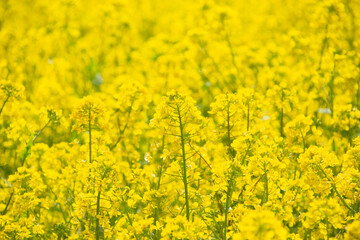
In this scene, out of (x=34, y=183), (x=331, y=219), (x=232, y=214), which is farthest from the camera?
(x=34, y=183)

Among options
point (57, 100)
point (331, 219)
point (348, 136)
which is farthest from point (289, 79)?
point (331, 219)

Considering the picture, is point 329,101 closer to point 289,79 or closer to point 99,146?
point 289,79

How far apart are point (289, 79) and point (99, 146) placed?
2.69 meters

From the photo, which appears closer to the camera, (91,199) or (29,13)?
(91,199)

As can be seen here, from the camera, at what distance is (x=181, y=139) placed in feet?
9.22

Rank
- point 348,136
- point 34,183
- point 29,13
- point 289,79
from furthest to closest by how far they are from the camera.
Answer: point 29,13 < point 289,79 < point 348,136 < point 34,183

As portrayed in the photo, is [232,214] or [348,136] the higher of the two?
[348,136]

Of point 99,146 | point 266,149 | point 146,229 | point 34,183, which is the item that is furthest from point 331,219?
point 34,183

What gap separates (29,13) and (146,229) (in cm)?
788

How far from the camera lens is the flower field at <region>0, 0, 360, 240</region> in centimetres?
275

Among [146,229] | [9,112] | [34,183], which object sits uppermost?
[9,112]

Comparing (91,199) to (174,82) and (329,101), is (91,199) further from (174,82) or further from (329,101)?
(174,82)

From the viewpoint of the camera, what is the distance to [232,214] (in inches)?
109

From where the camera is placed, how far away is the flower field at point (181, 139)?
275 centimetres
